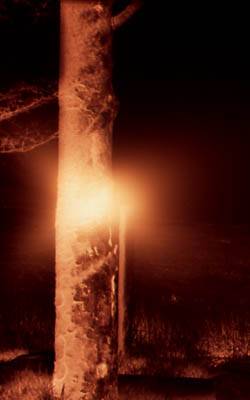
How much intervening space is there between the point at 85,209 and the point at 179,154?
10.1ft

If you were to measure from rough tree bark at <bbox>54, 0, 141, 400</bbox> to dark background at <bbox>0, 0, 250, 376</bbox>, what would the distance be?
2.41 meters

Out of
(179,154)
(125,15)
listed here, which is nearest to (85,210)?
(125,15)

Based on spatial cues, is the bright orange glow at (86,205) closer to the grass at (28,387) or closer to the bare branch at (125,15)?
the bare branch at (125,15)

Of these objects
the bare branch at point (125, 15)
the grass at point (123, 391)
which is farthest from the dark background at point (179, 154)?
the bare branch at point (125, 15)

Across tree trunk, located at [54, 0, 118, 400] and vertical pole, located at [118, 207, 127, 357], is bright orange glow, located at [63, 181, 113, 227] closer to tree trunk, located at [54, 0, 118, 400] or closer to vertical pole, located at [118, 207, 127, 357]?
tree trunk, located at [54, 0, 118, 400]

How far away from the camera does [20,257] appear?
758 cm

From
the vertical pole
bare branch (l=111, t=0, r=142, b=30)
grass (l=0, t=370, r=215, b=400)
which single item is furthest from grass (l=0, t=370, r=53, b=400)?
bare branch (l=111, t=0, r=142, b=30)

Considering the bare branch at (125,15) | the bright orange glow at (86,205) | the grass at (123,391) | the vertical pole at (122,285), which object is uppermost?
the bare branch at (125,15)

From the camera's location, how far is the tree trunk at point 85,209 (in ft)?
12.8

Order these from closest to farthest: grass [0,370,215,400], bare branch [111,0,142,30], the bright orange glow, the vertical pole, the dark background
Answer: the bright orange glow, bare branch [111,0,142,30], grass [0,370,215,400], the vertical pole, the dark background

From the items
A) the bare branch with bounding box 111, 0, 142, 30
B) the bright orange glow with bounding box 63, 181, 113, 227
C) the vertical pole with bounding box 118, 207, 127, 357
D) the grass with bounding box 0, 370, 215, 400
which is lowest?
the grass with bounding box 0, 370, 215, 400

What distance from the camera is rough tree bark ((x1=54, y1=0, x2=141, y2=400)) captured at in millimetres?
3889

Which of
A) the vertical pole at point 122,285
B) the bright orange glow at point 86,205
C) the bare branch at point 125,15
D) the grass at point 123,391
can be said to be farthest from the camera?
the vertical pole at point 122,285

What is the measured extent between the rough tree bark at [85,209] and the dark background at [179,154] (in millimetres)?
2405
